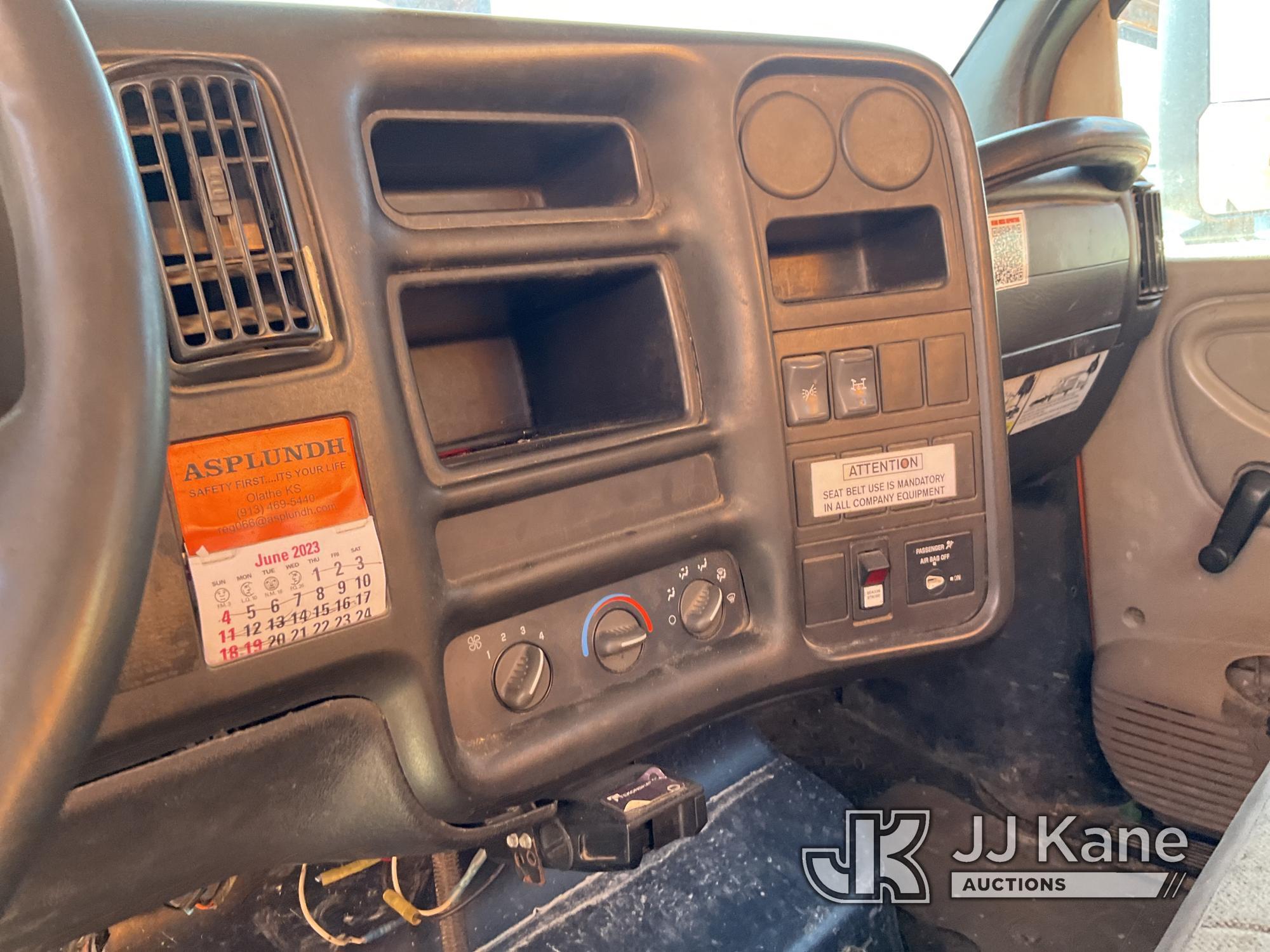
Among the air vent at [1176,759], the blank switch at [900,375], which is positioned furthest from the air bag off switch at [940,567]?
the air vent at [1176,759]

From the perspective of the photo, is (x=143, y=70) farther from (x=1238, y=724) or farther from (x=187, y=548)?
(x=1238, y=724)

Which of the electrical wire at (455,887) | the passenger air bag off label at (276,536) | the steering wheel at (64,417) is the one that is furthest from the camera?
the electrical wire at (455,887)

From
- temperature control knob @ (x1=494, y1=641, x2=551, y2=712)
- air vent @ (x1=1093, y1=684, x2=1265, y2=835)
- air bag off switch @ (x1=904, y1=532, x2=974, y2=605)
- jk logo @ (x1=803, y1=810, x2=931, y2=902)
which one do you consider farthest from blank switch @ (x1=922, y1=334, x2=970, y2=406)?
air vent @ (x1=1093, y1=684, x2=1265, y2=835)

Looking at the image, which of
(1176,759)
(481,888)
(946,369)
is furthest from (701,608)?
(1176,759)

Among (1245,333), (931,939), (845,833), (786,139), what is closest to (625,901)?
(845,833)

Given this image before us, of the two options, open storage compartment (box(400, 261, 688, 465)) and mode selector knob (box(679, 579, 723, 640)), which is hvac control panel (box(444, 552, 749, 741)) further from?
open storage compartment (box(400, 261, 688, 465))

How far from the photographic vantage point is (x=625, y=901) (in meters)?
0.89

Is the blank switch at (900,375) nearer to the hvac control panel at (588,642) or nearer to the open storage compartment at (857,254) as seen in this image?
the open storage compartment at (857,254)

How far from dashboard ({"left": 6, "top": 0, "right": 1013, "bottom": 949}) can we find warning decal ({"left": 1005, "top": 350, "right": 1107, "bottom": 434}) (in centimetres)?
34

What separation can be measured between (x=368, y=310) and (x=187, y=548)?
6.6 inches

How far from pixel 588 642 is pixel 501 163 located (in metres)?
0.37

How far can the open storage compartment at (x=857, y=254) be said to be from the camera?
739 millimetres

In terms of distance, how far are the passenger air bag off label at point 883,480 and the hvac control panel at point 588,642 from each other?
98 mm

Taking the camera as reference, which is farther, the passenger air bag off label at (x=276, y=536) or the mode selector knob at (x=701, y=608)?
the mode selector knob at (x=701, y=608)
